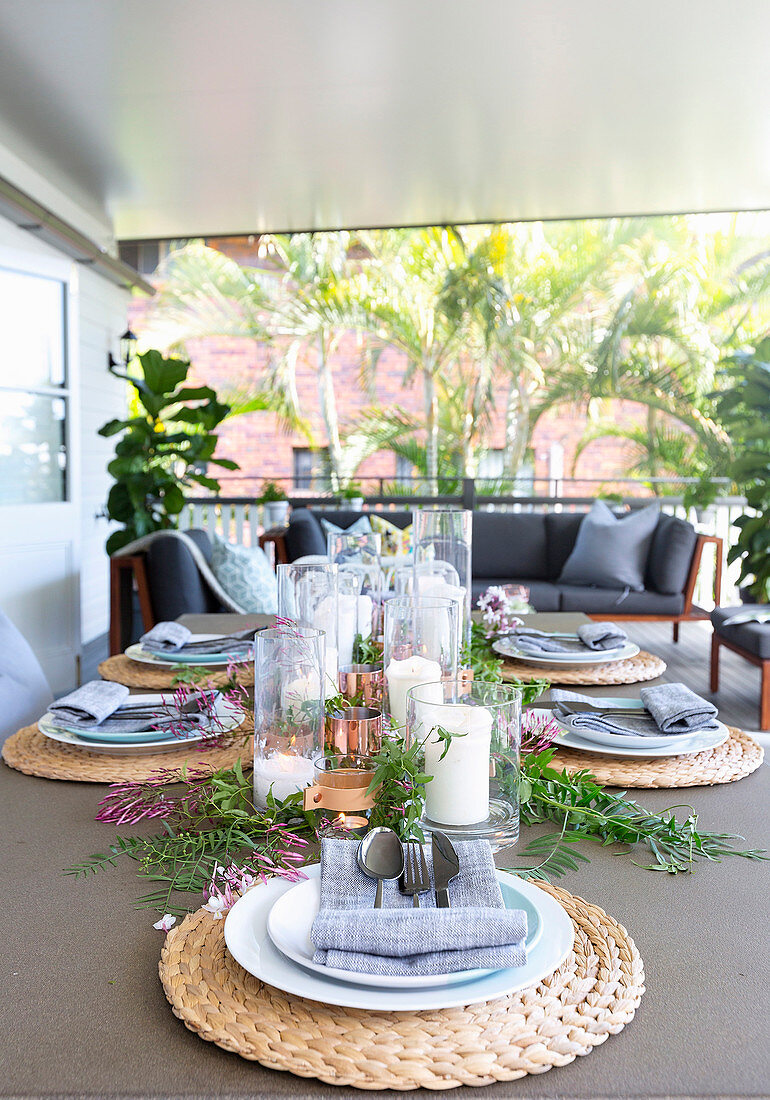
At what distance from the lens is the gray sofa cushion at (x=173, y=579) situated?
393cm

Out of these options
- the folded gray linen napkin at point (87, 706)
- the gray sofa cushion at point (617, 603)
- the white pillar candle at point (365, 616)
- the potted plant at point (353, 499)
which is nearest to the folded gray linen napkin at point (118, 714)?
the folded gray linen napkin at point (87, 706)

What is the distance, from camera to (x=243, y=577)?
4094mm

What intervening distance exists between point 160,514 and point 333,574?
4.20 metres

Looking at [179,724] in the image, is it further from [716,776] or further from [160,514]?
[160,514]

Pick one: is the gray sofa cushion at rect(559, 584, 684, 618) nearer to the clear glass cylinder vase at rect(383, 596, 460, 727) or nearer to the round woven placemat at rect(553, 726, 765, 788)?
the round woven placemat at rect(553, 726, 765, 788)

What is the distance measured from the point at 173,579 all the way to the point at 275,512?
2588mm

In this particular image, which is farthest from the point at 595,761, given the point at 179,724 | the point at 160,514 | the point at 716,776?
the point at 160,514

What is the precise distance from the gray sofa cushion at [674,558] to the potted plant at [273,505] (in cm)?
261

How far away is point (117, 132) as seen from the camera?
4.35 m

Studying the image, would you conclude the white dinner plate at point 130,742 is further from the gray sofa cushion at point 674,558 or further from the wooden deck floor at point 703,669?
the gray sofa cushion at point 674,558

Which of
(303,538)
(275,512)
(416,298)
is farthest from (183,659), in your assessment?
(416,298)

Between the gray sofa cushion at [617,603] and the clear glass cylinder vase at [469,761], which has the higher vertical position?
the clear glass cylinder vase at [469,761]

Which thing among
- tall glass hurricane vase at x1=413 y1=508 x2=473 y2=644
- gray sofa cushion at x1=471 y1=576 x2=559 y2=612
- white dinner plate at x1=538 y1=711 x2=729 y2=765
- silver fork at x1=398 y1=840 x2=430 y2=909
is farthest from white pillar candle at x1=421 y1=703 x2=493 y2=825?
gray sofa cushion at x1=471 y1=576 x2=559 y2=612

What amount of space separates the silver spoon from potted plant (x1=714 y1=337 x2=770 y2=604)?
4400 millimetres
